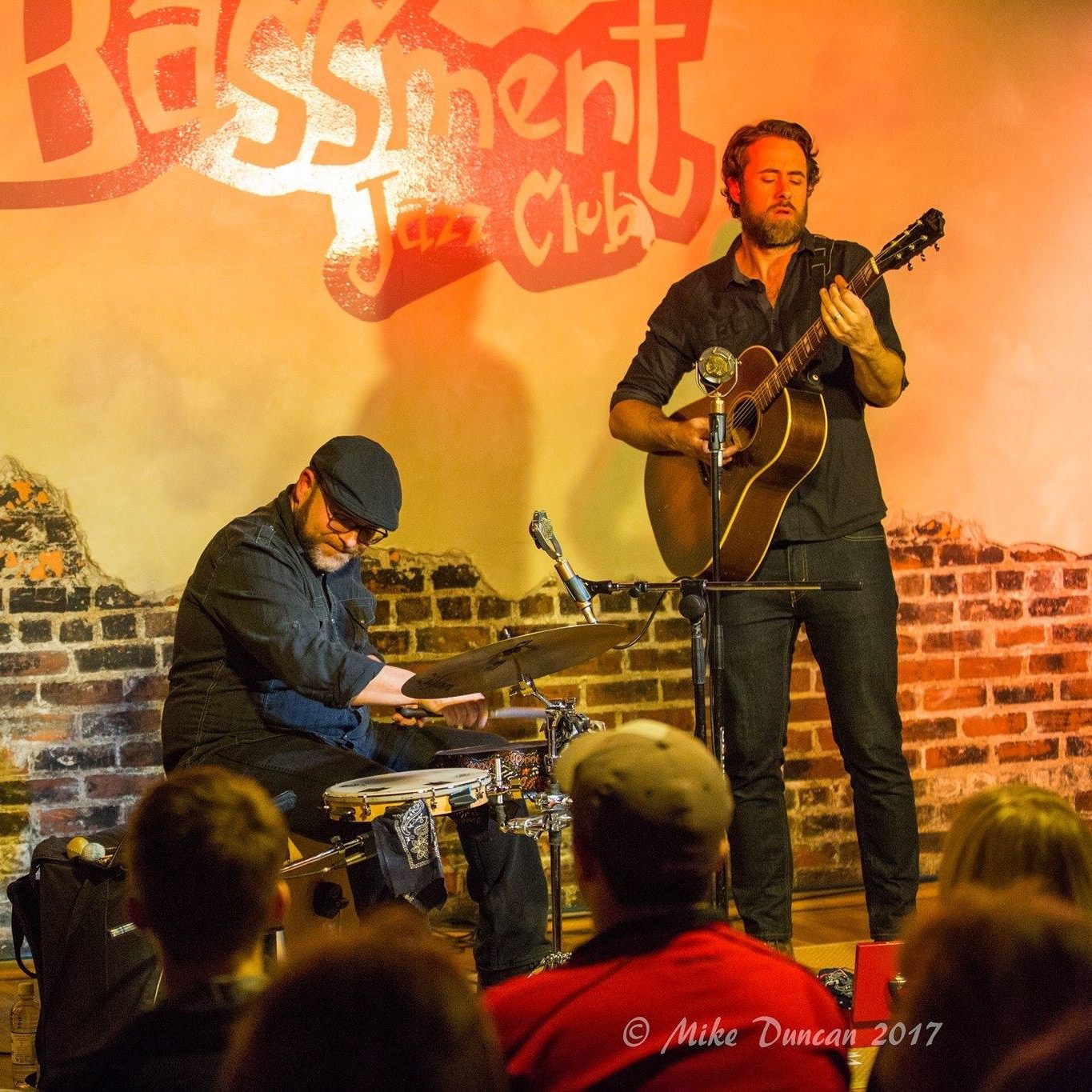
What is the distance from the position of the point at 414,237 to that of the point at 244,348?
27.7 inches

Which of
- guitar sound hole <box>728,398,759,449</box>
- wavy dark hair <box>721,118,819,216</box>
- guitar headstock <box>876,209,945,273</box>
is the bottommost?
guitar sound hole <box>728,398,759,449</box>

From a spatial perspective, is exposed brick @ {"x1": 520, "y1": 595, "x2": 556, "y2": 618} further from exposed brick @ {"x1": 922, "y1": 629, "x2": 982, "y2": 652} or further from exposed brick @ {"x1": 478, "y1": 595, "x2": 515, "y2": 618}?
exposed brick @ {"x1": 922, "y1": 629, "x2": 982, "y2": 652}

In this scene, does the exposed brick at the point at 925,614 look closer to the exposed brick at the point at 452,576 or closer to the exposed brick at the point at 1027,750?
the exposed brick at the point at 1027,750

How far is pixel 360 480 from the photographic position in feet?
12.3

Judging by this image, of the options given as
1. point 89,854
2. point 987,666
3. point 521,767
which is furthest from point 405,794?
point 987,666

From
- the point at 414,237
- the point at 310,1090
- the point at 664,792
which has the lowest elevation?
the point at 310,1090

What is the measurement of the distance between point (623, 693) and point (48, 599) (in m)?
2.00

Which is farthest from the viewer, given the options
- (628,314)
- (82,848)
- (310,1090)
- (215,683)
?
(628,314)

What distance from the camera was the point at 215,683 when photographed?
3.82 meters

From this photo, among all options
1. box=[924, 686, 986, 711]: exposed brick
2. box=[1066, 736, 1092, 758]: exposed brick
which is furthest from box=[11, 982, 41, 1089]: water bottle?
box=[1066, 736, 1092, 758]: exposed brick

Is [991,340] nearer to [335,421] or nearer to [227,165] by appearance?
[335,421]

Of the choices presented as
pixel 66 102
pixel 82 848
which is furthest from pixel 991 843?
pixel 66 102

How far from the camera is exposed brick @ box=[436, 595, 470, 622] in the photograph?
4.78 meters

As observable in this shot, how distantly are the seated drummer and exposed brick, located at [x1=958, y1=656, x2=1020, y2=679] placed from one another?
2.11 metres
